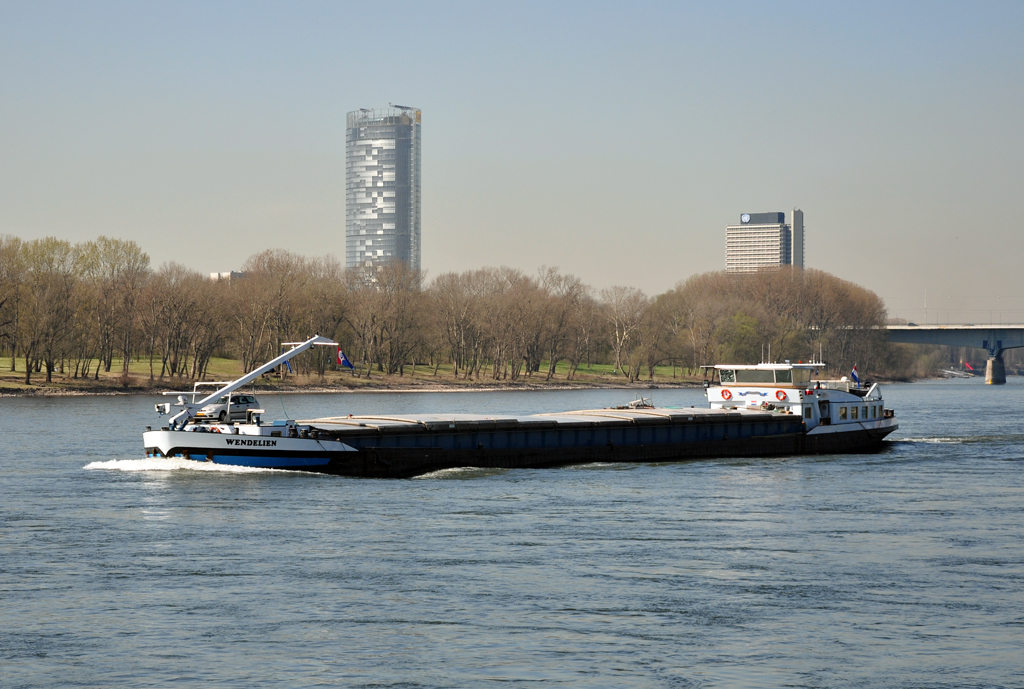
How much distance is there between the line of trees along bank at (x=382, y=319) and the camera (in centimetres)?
12144

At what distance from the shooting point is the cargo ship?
46.0 meters

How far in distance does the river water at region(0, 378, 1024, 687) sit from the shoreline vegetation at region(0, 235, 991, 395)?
67048mm

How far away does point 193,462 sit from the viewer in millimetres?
45625

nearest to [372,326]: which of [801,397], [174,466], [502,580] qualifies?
[801,397]

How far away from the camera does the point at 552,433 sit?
54688 millimetres

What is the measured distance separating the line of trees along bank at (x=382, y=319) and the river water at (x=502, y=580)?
6383 cm

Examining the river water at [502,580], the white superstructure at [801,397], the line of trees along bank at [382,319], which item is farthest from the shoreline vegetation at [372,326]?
the river water at [502,580]

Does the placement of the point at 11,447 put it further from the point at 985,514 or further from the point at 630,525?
the point at 985,514

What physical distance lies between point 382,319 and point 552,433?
96694mm

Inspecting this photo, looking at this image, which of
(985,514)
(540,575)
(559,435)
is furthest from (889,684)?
(559,435)

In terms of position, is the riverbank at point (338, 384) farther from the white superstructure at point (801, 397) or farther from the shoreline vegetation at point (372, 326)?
the white superstructure at point (801, 397)

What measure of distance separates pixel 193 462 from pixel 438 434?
10.8 m

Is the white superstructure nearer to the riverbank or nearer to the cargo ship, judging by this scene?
the cargo ship

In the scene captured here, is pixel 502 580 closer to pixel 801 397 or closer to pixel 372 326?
pixel 801 397
